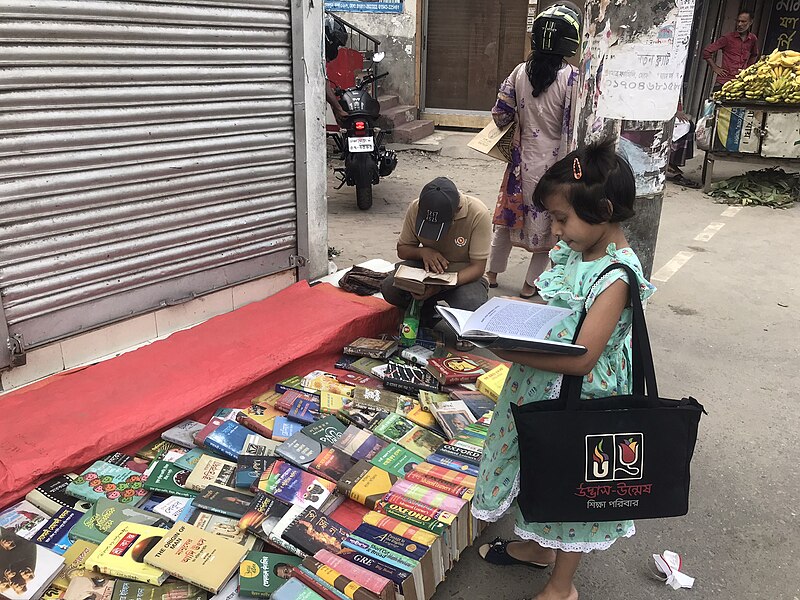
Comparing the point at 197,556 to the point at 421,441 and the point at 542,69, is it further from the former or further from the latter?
the point at 542,69

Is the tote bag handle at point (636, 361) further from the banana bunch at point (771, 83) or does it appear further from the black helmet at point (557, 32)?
the banana bunch at point (771, 83)

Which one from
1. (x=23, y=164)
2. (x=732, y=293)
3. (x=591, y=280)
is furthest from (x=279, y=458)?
(x=732, y=293)

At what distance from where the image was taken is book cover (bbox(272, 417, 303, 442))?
114 inches

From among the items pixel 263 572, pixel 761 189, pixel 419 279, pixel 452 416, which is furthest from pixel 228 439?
pixel 761 189

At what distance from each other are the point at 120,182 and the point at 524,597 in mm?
2677

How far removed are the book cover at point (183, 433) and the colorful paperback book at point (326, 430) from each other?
501 mm

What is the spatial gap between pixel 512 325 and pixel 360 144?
5377 millimetres

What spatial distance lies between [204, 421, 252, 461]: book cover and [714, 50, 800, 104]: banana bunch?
7.57 meters

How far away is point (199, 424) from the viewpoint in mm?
2992

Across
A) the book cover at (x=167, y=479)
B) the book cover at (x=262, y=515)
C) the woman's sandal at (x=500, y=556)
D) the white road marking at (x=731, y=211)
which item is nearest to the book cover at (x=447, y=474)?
the woman's sandal at (x=500, y=556)

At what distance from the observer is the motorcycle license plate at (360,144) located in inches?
267

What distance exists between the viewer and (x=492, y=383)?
10.9 feet

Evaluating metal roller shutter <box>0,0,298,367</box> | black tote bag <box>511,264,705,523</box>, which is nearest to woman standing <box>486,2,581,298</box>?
metal roller shutter <box>0,0,298,367</box>

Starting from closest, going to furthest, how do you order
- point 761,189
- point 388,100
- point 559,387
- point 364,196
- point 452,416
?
1. point 559,387
2. point 452,416
3. point 364,196
4. point 761,189
5. point 388,100
